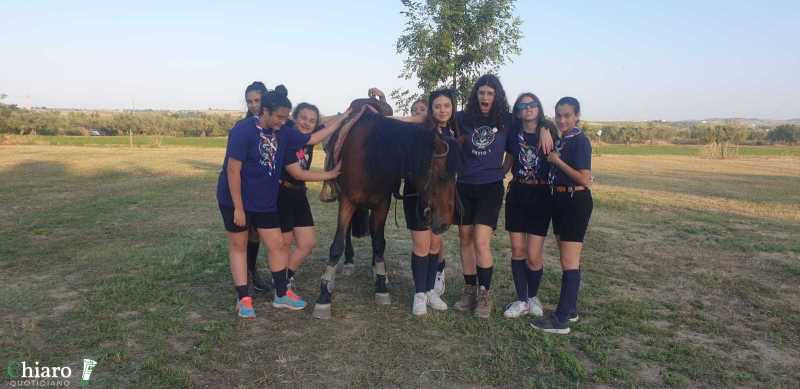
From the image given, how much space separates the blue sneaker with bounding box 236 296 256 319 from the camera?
404 cm

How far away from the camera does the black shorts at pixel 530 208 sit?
4039 millimetres

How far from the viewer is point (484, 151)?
402 cm

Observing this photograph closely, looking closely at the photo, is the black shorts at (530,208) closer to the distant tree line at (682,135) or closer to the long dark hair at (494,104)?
the long dark hair at (494,104)

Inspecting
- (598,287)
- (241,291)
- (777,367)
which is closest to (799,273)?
(598,287)

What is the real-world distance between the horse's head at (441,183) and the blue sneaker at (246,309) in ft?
5.54

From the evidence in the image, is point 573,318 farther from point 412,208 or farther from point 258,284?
point 258,284

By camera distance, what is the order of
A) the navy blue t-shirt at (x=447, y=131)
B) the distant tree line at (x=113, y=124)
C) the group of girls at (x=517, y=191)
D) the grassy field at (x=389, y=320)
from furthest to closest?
the distant tree line at (x=113, y=124), the navy blue t-shirt at (x=447, y=131), the group of girls at (x=517, y=191), the grassy field at (x=389, y=320)

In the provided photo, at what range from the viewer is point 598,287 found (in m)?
5.10

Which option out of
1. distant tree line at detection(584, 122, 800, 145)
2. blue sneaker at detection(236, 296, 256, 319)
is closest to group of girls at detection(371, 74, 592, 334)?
blue sneaker at detection(236, 296, 256, 319)

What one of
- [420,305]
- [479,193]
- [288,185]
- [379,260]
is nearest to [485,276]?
[420,305]

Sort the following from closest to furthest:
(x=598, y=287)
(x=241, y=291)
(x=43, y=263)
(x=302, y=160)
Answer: (x=241, y=291)
(x=302, y=160)
(x=598, y=287)
(x=43, y=263)

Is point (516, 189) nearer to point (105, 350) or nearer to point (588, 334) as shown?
point (588, 334)

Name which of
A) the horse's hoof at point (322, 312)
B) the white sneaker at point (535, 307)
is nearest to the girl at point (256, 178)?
the horse's hoof at point (322, 312)

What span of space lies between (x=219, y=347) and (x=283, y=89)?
2.00 m
